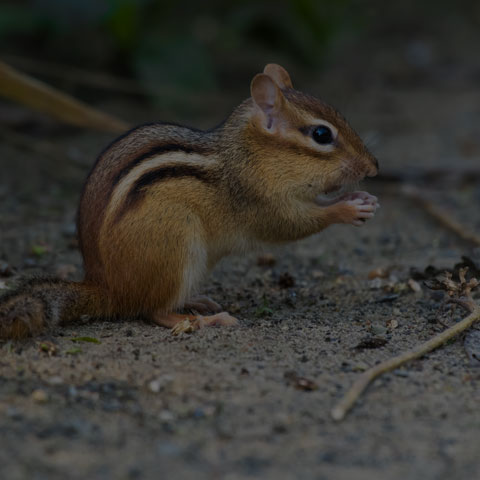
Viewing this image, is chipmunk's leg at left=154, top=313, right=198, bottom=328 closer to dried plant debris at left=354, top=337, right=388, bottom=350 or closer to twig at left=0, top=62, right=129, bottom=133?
dried plant debris at left=354, top=337, right=388, bottom=350

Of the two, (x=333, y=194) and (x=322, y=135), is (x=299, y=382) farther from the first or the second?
(x=333, y=194)

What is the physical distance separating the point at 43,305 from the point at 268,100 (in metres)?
1.53

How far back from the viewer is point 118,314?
13.4 feet

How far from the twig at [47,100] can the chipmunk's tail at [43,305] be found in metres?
2.22

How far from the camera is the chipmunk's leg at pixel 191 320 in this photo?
155 inches

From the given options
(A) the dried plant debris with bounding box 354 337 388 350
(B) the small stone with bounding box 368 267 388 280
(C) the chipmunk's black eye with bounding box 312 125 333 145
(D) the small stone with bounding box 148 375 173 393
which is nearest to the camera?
(D) the small stone with bounding box 148 375 173 393

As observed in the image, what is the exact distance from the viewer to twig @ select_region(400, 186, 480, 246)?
5716 mm

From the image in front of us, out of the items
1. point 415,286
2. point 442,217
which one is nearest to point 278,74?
point 415,286

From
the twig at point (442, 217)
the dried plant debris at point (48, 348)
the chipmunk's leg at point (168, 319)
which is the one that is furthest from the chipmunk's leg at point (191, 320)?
the twig at point (442, 217)

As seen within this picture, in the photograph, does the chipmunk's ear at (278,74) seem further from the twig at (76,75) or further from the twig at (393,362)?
the twig at (76,75)

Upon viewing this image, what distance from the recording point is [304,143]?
4250mm

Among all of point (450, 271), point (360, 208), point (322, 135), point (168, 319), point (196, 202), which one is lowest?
point (168, 319)

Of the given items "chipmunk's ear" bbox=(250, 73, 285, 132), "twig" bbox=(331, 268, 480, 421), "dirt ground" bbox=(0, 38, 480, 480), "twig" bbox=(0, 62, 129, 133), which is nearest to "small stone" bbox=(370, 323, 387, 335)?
"dirt ground" bbox=(0, 38, 480, 480)

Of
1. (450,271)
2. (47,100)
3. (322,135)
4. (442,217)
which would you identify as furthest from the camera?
(442,217)
